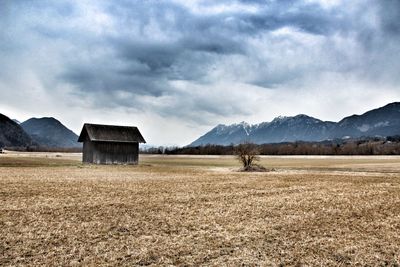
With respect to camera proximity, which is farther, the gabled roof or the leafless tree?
the gabled roof

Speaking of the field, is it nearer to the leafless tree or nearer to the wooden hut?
the leafless tree

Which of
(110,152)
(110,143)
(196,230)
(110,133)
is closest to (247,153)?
(110,152)

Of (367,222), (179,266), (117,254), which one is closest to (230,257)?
(179,266)

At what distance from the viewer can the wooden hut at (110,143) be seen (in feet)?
219

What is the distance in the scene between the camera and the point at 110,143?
224 ft

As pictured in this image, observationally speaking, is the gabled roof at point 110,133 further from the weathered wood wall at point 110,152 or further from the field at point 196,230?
the field at point 196,230

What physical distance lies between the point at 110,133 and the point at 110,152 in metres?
3.37

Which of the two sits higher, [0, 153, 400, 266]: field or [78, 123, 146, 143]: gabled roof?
[78, 123, 146, 143]: gabled roof

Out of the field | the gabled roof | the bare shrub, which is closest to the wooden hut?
the gabled roof

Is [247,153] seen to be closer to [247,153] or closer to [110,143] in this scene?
[247,153]

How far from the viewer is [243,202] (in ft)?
65.2

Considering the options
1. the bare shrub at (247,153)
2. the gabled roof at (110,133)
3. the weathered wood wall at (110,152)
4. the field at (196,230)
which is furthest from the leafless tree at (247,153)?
the field at (196,230)

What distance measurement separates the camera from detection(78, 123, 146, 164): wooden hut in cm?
6688

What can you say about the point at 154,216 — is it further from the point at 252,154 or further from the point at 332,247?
the point at 252,154
